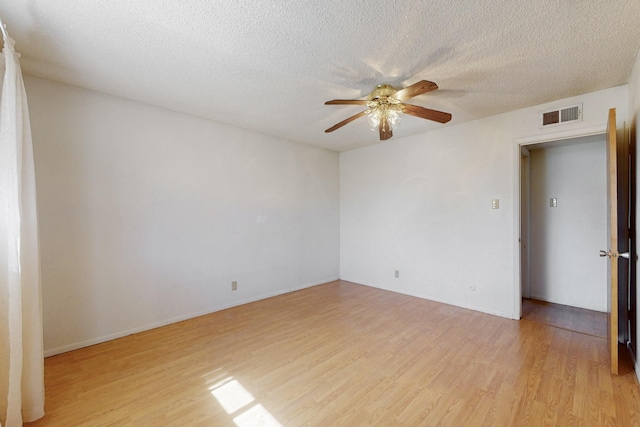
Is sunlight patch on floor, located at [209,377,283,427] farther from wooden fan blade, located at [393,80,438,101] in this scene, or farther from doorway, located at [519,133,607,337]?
doorway, located at [519,133,607,337]

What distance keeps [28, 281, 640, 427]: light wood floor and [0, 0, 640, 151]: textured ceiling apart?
8.00 feet

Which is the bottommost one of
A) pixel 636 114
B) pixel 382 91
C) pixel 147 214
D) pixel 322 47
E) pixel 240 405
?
pixel 240 405

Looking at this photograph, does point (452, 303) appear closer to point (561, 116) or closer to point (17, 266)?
point (561, 116)

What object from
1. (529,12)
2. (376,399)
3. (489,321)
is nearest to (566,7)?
(529,12)

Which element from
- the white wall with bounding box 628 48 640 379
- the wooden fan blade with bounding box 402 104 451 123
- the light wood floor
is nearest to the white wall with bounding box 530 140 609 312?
the light wood floor

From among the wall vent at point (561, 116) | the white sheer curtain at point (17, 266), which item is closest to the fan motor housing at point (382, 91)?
the wall vent at point (561, 116)

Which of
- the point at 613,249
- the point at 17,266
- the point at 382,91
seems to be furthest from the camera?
the point at 382,91

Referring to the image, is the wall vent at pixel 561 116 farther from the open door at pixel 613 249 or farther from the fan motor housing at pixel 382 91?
the fan motor housing at pixel 382 91

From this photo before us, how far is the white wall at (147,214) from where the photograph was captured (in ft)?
8.14

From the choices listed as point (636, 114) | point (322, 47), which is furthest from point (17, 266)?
point (636, 114)

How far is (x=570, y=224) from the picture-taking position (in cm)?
367

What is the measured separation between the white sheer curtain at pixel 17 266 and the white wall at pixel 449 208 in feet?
13.1

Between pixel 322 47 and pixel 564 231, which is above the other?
pixel 322 47

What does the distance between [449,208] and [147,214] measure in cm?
376
